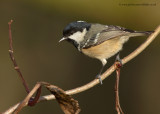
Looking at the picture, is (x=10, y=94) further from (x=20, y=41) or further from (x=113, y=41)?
(x=113, y=41)

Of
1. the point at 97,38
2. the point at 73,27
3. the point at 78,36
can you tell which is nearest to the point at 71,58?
the point at 78,36

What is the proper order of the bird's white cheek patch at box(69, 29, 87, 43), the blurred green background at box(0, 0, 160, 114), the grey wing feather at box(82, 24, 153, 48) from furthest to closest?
the blurred green background at box(0, 0, 160, 114), the bird's white cheek patch at box(69, 29, 87, 43), the grey wing feather at box(82, 24, 153, 48)

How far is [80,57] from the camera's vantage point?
19.9 feet

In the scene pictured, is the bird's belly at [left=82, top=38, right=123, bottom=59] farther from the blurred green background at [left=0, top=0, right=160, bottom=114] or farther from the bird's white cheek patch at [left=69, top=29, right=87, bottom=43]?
the blurred green background at [left=0, top=0, right=160, bottom=114]

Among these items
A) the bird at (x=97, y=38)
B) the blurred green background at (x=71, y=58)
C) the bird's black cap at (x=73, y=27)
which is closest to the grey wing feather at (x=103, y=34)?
the bird at (x=97, y=38)

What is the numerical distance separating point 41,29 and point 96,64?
130 cm

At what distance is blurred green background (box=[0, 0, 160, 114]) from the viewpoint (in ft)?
17.5

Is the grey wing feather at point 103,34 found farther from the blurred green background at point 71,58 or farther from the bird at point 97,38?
the blurred green background at point 71,58

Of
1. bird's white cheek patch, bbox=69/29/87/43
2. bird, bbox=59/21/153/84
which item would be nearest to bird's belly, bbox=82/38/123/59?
bird, bbox=59/21/153/84

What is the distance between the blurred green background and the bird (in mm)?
1477

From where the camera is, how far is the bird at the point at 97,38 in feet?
10.7

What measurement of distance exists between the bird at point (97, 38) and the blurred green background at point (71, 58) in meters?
1.48

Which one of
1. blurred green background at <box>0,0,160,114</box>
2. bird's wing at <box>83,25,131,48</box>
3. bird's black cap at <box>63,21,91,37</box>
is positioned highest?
bird's black cap at <box>63,21,91,37</box>

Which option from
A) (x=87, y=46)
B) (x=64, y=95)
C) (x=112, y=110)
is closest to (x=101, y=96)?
(x=112, y=110)
